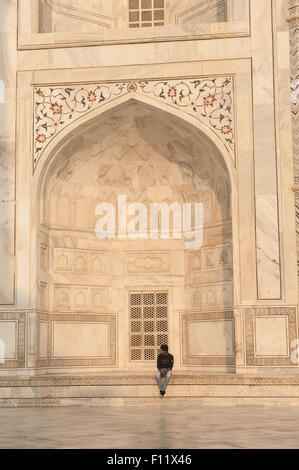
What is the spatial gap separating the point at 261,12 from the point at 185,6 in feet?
6.86

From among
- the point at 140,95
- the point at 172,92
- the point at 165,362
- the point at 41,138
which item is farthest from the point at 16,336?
the point at 172,92

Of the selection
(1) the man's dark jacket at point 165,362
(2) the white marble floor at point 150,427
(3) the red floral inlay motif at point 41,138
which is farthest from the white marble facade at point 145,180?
(2) the white marble floor at point 150,427

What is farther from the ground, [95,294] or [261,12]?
[261,12]

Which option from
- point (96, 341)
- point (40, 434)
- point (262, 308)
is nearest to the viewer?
point (40, 434)

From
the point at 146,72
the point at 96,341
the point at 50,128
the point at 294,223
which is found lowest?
the point at 96,341

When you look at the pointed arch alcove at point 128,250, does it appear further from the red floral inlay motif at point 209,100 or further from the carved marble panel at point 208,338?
the red floral inlay motif at point 209,100

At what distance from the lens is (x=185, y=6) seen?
1384 cm

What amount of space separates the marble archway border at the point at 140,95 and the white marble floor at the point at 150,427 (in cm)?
435

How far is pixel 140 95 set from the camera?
12.3 m

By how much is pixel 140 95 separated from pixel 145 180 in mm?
2131

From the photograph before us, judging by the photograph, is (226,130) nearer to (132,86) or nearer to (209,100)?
(209,100)

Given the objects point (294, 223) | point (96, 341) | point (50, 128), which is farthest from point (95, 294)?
point (294, 223)

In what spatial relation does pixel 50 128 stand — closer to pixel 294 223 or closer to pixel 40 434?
pixel 294 223

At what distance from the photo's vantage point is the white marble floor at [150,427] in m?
6.45
